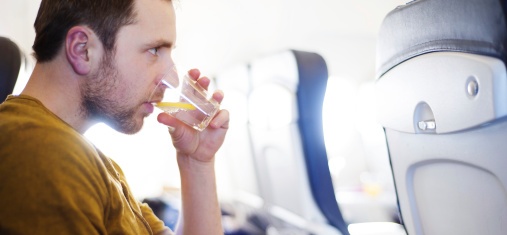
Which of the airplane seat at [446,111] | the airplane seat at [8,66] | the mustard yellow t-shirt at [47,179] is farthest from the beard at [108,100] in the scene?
the airplane seat at [446,111]

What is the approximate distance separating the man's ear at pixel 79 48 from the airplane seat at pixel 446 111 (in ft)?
2.34

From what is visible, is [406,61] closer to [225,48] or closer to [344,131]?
[225,48]

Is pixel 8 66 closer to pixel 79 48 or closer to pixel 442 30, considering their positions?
pixel 79 48

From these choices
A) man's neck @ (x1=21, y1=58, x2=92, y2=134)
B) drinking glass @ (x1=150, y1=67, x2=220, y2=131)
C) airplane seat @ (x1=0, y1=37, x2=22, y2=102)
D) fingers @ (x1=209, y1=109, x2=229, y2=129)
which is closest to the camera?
man's neck @ (x1=21, y1=58, x2=92, y2=134)

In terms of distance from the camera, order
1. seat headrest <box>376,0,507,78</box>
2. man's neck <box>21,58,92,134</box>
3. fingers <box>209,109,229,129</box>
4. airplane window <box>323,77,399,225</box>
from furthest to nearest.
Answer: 1. airplane window <box>323,77,399,225</box>
2. fingers <box>209,109,229,129</box>
3. man's neck <box>21,58,92,134</box>
4. seat headrest <box>376,0,507,78</box>

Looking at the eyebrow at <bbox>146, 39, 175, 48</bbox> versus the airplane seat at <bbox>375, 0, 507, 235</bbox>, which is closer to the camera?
the airplane seat at <bbox>375, 0, 507, 235</bbox>

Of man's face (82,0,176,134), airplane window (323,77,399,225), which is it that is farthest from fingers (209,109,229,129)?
airplane window (323,77,399,225)

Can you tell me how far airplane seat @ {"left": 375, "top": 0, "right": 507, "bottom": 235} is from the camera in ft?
2.59

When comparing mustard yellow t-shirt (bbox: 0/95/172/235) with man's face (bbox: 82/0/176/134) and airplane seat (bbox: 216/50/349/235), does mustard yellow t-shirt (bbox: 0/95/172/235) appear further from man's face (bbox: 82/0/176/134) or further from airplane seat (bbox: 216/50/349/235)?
airplane seat (bbox: 216/50/349/235)

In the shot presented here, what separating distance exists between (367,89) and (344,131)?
1.77 ft

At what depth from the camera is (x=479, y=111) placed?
804 millimetres

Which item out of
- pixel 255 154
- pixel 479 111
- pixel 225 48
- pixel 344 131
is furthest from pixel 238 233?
pixel 344 131

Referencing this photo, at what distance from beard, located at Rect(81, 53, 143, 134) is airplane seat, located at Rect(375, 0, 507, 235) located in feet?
2.13

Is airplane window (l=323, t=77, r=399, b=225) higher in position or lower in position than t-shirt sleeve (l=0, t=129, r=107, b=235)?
lower
